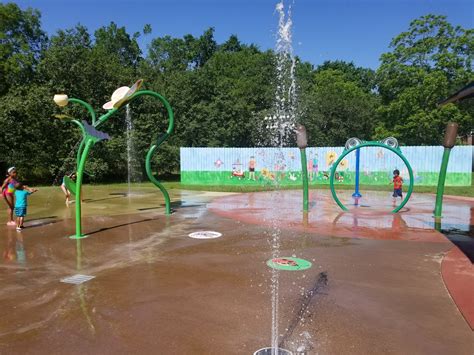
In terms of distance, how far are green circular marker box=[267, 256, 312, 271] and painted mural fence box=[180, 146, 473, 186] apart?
1612 centimetres

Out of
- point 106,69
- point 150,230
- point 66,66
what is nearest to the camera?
point 150,230

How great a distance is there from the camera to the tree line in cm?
2495

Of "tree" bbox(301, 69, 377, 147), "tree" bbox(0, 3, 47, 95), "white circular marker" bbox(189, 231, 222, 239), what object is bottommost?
"white circular marker" bbox(189, 231, 222, 239)

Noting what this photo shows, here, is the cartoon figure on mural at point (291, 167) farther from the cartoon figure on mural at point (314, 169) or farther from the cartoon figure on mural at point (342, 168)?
the cartoon figure on mural at point (342, 168)

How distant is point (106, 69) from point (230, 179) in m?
12.8

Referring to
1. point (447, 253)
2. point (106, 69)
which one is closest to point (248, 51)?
point (106, 69)

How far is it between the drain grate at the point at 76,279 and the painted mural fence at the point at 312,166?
57.7ft

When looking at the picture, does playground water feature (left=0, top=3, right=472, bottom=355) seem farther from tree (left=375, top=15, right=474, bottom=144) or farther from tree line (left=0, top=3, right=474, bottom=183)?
tree (left=375, top=15, right=474, bottom=144)

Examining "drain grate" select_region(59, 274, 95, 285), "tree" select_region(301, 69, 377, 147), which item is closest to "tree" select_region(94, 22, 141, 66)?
"tree" select_region(301, 69, 377, 147)

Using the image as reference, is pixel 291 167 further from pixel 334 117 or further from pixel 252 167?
pixel 334 117

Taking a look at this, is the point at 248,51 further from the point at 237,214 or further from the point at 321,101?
the point at 237,214

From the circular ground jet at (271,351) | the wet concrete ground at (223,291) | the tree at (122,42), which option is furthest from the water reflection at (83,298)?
the tree at (122,42)

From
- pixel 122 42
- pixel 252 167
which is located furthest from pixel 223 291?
pixel 122 42

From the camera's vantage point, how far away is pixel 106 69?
28828 mm
